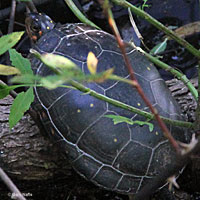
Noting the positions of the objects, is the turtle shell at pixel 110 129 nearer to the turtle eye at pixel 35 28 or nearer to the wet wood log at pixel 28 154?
the wet wood log at pixel 28 154

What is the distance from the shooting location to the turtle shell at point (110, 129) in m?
0.98

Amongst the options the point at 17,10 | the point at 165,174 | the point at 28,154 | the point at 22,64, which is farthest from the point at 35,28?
the point at 165,174

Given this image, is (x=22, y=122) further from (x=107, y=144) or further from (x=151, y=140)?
(x=151, y=140)

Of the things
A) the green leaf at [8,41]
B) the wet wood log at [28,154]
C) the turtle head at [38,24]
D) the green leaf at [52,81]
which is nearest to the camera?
the green leaf at [52,81]

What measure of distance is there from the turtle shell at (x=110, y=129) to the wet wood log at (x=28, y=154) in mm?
74

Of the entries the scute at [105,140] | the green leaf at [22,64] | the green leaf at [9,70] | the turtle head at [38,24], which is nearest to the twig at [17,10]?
the turtle head at [38,24]

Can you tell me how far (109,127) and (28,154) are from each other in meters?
0.32

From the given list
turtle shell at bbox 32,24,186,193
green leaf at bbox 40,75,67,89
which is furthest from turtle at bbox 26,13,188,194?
green leaf at bbox 40,75,67,89

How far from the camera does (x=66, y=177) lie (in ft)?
3.97

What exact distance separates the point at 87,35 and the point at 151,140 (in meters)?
0.47

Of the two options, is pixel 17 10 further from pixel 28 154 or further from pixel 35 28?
pixel 28 154

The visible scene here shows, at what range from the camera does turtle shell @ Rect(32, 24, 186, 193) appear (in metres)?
0.98

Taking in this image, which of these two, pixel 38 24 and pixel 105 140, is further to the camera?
pixel 38 24

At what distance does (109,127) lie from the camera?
99 centimetres
